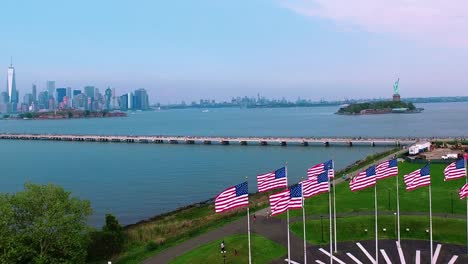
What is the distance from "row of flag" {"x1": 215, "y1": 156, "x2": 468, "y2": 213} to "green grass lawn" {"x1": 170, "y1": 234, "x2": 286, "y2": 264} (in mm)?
5977

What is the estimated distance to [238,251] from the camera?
105 feet

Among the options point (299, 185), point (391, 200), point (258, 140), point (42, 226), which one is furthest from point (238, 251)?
point (258, 140)

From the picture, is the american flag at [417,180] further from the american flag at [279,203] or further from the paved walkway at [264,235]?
the american flag at [279,203]

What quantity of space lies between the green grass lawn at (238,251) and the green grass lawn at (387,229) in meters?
3.03

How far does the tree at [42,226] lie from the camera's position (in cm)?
2930

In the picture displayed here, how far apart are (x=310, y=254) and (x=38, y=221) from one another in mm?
16913

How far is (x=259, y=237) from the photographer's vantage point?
3447 centimetres

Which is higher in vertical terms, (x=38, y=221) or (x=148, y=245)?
(x=38, y=221)

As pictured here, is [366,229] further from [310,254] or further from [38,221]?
[38,221]

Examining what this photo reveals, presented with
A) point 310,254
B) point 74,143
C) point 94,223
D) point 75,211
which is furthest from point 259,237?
point 74,143

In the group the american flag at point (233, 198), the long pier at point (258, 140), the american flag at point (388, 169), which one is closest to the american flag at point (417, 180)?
the american flag at point (388, 169)

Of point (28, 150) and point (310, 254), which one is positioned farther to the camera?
point (28, 150)

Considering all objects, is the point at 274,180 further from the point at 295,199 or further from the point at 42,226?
the point at 42,226

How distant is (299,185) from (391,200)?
2103 cm
